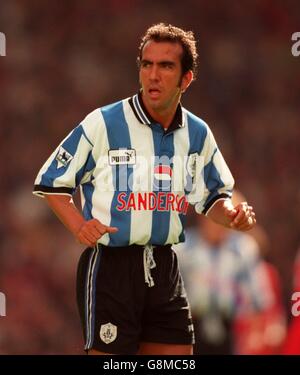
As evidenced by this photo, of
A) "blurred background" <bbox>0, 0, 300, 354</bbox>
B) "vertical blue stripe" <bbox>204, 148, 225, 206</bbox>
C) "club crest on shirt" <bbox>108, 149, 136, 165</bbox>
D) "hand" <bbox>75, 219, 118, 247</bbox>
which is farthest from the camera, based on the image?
"blurred background" <bbox>0, 0, 300, 354</bbox>

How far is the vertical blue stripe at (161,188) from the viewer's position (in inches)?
211

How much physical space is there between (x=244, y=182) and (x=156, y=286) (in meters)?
5.61

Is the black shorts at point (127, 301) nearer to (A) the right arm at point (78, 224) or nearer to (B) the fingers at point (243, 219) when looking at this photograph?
(A) the right arm at point (78, 224)

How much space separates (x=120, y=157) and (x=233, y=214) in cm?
57

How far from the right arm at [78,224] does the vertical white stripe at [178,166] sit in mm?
363

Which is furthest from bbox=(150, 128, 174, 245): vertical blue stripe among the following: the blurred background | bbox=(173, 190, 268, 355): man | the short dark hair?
the blurred background

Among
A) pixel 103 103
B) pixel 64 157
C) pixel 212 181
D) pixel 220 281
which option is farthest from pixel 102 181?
pixel 103 103

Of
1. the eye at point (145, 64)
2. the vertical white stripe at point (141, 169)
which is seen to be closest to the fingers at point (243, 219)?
the vertical white stripe at point (141, 169)

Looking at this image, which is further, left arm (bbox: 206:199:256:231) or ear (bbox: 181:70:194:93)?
ear (bbox: 181:70:194:93)

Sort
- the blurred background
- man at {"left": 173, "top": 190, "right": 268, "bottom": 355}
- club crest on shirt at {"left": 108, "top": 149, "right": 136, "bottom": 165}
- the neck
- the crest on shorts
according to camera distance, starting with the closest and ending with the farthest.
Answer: the crest on shorts < club crest on shirt at {"left": 108, "top": 149, "right": 136, "bottom": 165} < the neck < man at {"left": 173, "top": 190, "right": 268, "bottom": 355} < the blurred background

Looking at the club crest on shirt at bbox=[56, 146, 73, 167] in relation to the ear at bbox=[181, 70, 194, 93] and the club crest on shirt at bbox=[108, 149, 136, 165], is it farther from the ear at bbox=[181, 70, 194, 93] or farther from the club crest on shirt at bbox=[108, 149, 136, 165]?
the ear at bbox=[181, 70, 194, 93]

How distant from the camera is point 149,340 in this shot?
5422 mm

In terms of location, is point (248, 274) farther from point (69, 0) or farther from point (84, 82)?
point (69, 0)

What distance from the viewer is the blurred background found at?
10.2 meters
